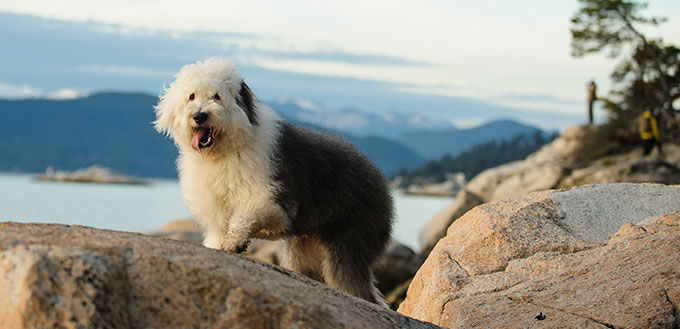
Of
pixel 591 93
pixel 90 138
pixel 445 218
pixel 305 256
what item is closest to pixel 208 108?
pixel 305 256

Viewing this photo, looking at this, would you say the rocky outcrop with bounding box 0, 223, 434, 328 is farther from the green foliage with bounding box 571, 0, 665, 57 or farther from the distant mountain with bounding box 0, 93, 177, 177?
the distant mountain with bounding box 0, 93, 177, 177

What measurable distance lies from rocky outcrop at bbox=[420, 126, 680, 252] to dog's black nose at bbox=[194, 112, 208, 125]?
15.2 m

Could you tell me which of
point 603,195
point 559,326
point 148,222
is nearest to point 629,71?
point 148,222

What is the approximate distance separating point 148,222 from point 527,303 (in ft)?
84.5

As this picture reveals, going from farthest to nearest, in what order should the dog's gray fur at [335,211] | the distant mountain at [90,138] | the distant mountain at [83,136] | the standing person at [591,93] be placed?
the distant mountain at [90,138] → the distant mountain at [83,136] → the standing person at [591,93] → the dog's gray fur at [335,211]

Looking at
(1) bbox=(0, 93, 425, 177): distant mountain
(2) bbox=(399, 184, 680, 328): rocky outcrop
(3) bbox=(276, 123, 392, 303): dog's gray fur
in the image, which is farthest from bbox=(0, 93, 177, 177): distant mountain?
(2) bbox=(399, 184, 680, 328): rocky outcrop

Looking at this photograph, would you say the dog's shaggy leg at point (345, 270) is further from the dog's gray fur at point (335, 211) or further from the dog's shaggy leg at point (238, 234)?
the dog's shaggy leg at point (238, 234)

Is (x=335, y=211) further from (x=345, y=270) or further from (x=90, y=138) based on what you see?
(x=90, y=138)

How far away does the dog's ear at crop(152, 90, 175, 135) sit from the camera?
7.17m

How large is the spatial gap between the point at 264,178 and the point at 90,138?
164m

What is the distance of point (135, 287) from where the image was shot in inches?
172

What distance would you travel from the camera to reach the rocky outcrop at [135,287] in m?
4.04

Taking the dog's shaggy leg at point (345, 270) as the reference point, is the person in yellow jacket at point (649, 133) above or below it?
below

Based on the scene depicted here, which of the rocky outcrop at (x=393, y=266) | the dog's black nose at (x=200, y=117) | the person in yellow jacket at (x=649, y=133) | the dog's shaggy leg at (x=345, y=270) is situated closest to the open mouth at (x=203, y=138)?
the dog's black nose at (x=200, y=117)
